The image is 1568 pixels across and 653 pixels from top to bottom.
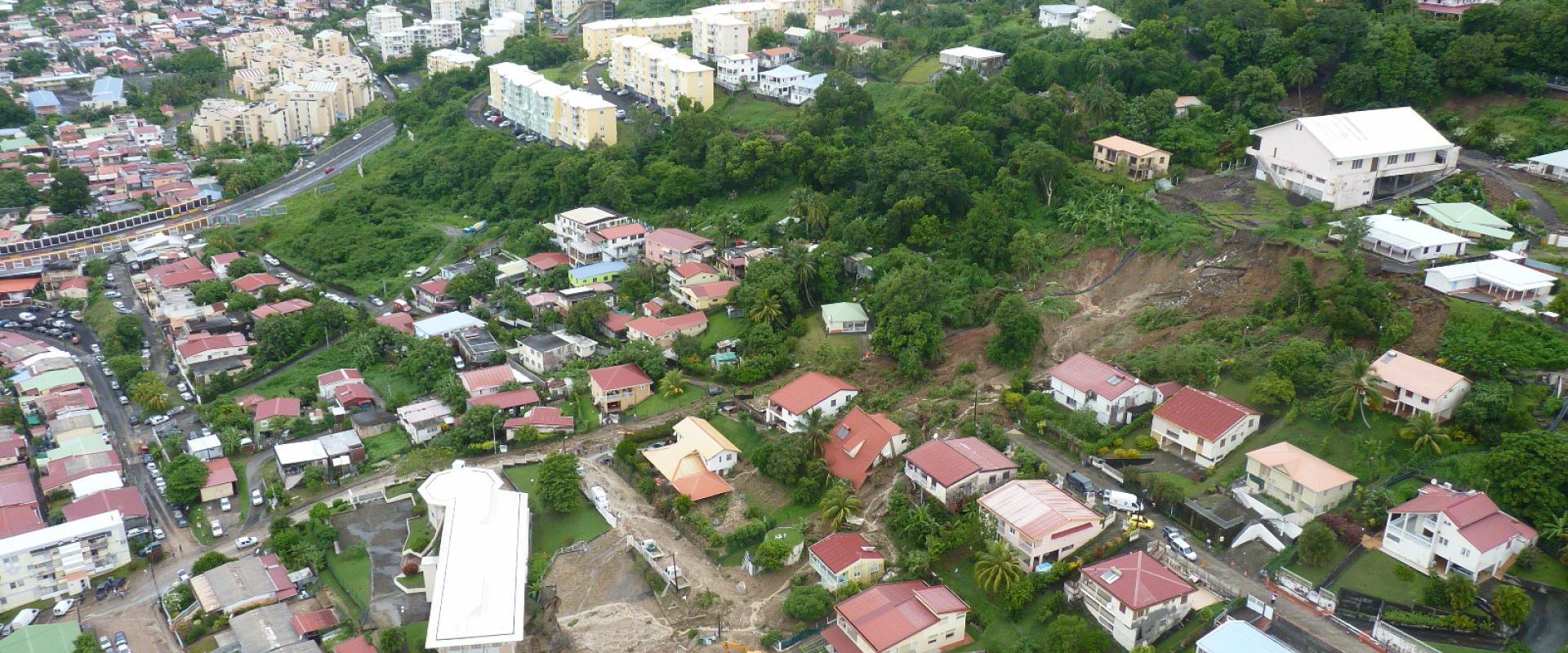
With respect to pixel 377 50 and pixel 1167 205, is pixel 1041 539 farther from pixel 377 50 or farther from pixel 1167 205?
pixel 377 50

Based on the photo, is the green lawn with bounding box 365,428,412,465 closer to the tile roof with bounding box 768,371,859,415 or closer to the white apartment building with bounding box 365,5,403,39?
the tile roof with bounding box 768,371,859,415

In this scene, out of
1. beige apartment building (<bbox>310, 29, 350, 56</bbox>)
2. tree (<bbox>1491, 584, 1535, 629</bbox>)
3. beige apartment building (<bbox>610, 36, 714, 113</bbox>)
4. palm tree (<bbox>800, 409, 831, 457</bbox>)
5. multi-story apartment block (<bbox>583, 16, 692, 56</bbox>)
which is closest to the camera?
tree (<bbox>1491, 584, 1535, 629</bbox>)

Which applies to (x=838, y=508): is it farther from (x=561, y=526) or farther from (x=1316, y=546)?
(x=1316, y=546)

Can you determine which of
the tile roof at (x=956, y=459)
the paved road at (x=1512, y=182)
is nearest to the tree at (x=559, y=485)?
the tile roof at (x=956, y=459)

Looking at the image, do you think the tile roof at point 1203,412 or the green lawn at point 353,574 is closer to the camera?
the tile roof at point 1203,412

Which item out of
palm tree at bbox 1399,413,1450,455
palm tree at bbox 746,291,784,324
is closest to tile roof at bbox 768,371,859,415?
palm tree at bbox 746,291,784,324

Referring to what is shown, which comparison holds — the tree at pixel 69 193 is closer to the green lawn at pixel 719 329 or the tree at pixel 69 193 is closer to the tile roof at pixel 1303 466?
the green lawn at pixel 719 329
